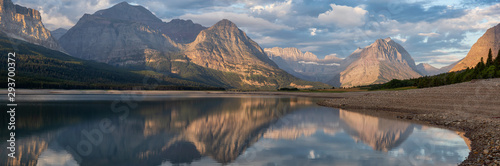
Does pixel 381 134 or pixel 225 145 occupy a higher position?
pixel 225 145

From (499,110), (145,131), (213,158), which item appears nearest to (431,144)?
(213,158)

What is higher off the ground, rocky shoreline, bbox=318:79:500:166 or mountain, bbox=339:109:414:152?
rocky shoreline, bbox=318:79:500:166

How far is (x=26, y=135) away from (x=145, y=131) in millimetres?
10368

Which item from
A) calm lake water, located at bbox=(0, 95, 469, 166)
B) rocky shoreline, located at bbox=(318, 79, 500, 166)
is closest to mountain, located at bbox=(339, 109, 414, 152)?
calm lake water, located at bbox=(0, 95, 469, 166)

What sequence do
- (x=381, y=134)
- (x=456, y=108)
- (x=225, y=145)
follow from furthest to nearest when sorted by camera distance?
(x=456, y=108), (x=381, y=134), (x=225, y=145)

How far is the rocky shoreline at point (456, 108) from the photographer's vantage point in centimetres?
2841

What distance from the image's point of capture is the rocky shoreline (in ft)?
93.2

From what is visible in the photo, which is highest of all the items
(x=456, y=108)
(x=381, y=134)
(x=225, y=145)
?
(x=456, y=108)

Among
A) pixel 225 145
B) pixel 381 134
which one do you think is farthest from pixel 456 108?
pixel 225 145

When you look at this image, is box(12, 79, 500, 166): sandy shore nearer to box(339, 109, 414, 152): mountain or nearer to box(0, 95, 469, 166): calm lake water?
box(0, 95, 469, 166): calm lake water

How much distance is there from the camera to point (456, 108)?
168 ft

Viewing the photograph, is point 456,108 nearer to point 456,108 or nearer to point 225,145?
point 456,108

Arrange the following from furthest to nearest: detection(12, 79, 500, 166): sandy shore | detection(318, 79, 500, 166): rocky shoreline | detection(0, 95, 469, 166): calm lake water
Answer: detection(12, 79, 500, 166): sandy shore < detection(318, 79, 500, 166): rocky shoreline < detection(0, 95, 469, 166): calm lake water

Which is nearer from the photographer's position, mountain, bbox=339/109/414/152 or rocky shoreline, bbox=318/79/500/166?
mountain, bbox=339/109/414/152
